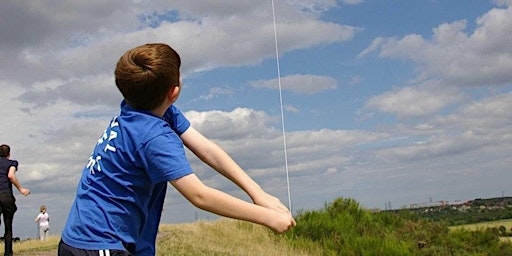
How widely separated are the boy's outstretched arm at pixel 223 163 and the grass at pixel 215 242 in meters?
7.17

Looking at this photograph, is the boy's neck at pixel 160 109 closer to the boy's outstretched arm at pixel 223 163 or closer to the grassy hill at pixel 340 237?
the boy's outstretched arm at pixel 223 163

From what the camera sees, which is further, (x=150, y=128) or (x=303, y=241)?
(x=303, y=241)

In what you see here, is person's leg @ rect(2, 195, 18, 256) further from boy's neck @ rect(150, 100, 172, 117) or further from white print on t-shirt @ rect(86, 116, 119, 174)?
boy's neck @ rect(150, 100, 172, 117)

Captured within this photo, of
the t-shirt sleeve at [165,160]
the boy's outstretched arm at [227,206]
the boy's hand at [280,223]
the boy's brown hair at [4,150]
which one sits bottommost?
the boy's hand at [280,223]

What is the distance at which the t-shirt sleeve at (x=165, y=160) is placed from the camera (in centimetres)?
285

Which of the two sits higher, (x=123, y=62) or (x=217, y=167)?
(x=123, y=62)

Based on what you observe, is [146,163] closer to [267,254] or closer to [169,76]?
[169,76]

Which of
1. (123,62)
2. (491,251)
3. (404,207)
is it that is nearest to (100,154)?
(123,62)

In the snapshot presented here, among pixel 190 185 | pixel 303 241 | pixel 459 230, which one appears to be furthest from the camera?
pixel 459 230

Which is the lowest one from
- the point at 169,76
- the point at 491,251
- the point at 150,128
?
the point at 491,251

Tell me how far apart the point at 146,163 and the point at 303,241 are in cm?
1125

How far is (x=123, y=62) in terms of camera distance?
119 inches

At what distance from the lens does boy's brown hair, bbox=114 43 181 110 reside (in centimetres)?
296

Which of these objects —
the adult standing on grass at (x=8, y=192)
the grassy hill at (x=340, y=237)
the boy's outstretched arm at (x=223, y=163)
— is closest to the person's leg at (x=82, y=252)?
the boy's outstretched arm at (x=223, y=163)
